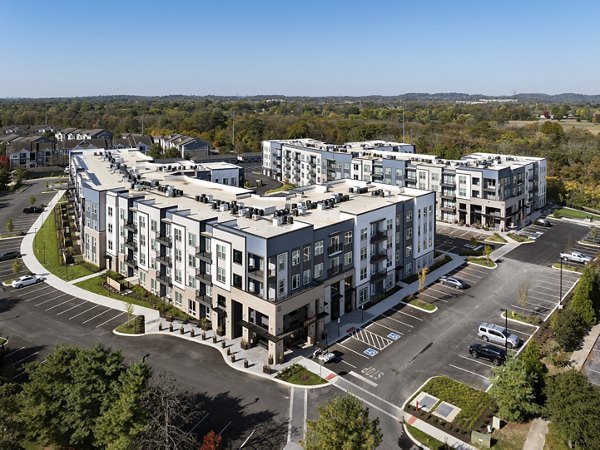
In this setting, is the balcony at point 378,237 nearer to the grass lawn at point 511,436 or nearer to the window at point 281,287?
the window at point 281,287

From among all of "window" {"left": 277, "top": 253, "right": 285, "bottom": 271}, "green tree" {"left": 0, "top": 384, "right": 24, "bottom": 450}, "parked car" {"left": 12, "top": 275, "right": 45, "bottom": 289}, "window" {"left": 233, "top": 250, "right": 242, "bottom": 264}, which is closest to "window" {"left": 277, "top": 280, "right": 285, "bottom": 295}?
"window" {"left": 277, "top": 253, "right": 285, "bottom": 271}

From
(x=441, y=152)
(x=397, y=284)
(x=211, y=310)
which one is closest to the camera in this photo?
(x=211, y=310)

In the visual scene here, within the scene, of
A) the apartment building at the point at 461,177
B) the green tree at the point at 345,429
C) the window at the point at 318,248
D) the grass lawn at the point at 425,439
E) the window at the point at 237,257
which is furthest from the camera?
the apartment building at the point at 461,177

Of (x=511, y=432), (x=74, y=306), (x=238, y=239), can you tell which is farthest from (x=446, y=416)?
(x=74, y=306)

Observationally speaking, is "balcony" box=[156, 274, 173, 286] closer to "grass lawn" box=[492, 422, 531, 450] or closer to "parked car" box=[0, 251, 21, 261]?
"parked car" box=[0, 251, 21, 261]

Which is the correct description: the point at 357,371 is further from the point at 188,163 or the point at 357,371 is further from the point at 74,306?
the point at 188,163

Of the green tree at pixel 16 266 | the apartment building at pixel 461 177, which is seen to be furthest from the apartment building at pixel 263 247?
the apartment building at pixel 461 177

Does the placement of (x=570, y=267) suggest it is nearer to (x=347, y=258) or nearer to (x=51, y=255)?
(x=347, y=258)

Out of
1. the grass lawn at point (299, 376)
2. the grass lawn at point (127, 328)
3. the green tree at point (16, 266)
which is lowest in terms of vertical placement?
the grass lawn at point (299, 376)
